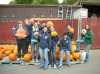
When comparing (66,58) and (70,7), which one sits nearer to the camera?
(66,58)

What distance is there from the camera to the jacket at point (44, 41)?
9.28 metres

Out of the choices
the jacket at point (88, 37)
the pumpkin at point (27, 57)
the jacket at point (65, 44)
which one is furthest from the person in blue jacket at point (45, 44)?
the jacket at point (88, 37)

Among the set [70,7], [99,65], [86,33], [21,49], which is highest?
[70,7]

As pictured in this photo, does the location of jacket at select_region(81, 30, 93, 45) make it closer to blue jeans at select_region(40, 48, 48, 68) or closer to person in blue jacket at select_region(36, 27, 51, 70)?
person in blue jacket at select_region(36, 27, 51, 70)

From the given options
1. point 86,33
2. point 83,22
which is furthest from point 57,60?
point 83,22

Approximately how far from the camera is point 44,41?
935 cm

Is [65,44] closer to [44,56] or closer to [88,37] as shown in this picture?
[44,56]

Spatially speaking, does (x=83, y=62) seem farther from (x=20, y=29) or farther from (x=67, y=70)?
(x=20, y=29)

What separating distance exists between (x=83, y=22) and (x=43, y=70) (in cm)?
656

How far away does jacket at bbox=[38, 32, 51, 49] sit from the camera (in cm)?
928

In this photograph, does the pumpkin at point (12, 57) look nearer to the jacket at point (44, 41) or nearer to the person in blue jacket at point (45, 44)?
the person in blue jacket at point (45, 44)

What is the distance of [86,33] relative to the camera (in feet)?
34.5

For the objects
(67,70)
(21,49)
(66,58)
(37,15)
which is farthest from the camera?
(37,15)

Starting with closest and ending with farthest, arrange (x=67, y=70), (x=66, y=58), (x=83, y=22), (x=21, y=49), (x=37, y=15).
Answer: (x=67, y=70)
(x=66, y=58)
(x=21, y=49)
(x=83, y=22)
(x=37, y=15)
